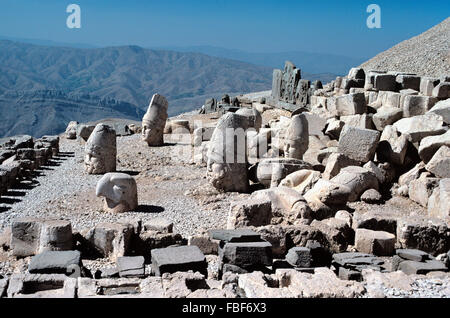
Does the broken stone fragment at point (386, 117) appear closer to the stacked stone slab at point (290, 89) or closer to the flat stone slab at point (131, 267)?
the flat stone slab at point (131, 267)

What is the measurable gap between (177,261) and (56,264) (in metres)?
1.54

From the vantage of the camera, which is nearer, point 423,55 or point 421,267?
point 421,267

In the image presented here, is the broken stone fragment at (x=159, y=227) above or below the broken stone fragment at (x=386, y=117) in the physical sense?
below

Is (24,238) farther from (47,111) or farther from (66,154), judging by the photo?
(47,111)

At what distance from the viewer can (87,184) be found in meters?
12.8

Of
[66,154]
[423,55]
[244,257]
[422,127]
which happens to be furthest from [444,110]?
[423,55]

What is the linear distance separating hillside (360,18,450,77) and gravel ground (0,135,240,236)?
1437 cm

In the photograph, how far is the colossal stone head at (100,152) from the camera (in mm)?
13750

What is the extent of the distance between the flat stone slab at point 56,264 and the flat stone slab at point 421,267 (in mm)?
4328

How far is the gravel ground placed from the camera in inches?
388

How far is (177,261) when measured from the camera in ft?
20.5

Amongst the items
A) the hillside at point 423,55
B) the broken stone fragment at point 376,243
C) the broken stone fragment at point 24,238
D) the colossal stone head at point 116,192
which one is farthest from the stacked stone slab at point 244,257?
the hillside at point 423,55
